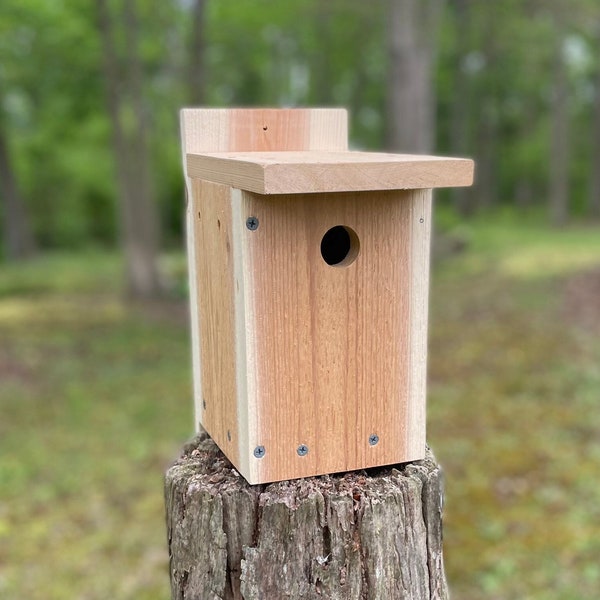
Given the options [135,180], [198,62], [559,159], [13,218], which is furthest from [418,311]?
[559,159]

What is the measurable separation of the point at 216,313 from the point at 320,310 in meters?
0.30

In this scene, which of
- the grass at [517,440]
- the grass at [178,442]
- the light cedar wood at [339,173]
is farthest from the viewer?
the grass at [178,442]

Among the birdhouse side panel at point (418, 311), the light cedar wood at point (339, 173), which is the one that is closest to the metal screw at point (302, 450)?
the birdhouse side panel at point (418, 311)

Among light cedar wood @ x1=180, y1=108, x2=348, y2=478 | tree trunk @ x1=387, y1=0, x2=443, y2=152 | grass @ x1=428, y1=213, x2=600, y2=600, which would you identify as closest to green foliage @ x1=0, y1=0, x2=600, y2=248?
tree trunk @ x1=387, y1=0, x2=443, y2=152

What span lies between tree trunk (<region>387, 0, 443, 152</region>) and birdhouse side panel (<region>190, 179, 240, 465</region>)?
952cm

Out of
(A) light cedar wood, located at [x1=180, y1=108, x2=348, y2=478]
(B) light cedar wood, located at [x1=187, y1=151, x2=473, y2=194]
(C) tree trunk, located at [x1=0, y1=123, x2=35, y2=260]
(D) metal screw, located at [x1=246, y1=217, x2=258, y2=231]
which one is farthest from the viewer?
(C) tree trunk, located at [x1=0, y1=123, x2=35, y2=260]

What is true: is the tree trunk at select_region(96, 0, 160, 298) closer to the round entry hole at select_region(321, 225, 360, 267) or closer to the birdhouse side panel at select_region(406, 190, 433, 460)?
the round entry hole at select_region(321, 225, 360, 267)

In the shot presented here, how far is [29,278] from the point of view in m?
15.4

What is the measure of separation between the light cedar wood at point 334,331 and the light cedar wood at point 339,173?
0.10 m

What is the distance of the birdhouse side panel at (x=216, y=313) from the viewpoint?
1691 mm

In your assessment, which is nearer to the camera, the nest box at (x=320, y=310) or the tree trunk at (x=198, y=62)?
the nest box at (x=320, y=310)

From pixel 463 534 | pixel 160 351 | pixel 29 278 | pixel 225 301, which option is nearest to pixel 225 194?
pixel 225 301

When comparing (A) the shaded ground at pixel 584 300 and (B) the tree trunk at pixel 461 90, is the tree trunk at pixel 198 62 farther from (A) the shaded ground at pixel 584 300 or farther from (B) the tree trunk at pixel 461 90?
(B) the tree trunk at pixel 461 90

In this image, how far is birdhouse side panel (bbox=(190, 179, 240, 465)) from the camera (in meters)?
1.69
